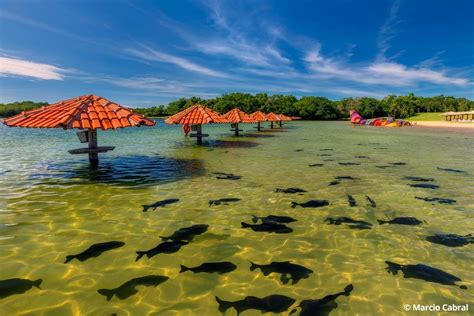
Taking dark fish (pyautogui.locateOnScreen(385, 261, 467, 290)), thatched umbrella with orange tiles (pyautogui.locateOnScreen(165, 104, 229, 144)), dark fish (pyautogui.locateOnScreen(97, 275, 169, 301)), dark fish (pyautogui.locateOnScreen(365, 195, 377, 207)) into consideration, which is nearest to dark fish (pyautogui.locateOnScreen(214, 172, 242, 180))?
dark fish (pyautogui.locateOnScreen(365, 195, 377, 207))

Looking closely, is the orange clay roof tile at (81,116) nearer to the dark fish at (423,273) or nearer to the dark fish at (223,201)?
the dark fish at (223,201)

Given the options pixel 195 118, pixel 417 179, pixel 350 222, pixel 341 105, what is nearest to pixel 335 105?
pixel 341 105

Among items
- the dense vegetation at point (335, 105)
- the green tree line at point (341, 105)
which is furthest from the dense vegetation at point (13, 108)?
the green tree line at point (341, 105)

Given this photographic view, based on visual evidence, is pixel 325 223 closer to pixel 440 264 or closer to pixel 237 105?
pixel 440 264

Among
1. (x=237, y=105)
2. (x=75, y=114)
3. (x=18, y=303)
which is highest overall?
(x=237, y=105)

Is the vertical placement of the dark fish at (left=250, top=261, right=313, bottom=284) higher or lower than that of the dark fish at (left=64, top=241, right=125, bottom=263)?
lower

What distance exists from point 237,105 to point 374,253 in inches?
5237

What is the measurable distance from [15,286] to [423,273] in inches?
263

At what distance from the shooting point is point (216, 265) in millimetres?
5105

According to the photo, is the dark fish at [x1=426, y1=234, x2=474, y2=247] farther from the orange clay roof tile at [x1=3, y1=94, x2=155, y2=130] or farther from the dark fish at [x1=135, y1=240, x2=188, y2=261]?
the orange clay roof tile at [x1=3, y1=94, x2=155, y2=130]

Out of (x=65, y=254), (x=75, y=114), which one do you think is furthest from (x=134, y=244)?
(x=75, y=114)

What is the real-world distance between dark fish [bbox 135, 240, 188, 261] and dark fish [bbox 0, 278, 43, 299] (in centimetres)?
162

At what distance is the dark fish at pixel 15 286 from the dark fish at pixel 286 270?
354 cm

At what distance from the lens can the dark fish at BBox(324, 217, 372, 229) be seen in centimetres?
692
